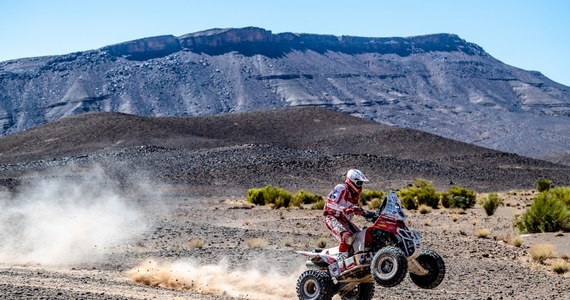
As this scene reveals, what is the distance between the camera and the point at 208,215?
121 feet

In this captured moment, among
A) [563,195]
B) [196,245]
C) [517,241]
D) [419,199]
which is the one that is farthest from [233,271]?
[419,199]

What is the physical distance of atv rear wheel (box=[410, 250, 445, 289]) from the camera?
11.1 m

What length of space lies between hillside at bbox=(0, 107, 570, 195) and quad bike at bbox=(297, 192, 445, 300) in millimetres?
40054

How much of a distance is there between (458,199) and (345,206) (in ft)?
94.8

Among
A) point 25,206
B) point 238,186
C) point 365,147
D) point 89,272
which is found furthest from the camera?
point 365,147

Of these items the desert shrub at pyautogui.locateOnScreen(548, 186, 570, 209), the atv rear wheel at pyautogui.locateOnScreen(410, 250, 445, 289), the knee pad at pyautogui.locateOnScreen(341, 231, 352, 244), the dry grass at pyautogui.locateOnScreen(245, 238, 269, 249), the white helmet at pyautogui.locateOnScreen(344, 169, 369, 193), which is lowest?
the dry grass at pyautogui.locateOnScreen(245, 238, 269, 249)

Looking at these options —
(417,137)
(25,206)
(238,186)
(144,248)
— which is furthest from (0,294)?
(417,137)

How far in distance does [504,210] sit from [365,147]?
182 ft

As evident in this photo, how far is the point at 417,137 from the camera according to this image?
317 feet

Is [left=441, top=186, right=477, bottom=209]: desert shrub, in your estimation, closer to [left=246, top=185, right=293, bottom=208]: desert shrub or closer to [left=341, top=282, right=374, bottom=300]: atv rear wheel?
[left=246, top=185, right=293, bottom=208]: desert shrub

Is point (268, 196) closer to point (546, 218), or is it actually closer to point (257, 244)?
point (546, 218)

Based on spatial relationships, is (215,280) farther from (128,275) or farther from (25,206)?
(25,206)

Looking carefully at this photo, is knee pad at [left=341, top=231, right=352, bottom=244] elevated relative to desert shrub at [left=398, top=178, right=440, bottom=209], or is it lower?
elevated

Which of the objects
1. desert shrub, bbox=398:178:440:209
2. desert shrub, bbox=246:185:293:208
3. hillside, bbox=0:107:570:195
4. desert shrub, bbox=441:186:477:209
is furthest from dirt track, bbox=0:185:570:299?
hillside, bbox=0:107:570:195
